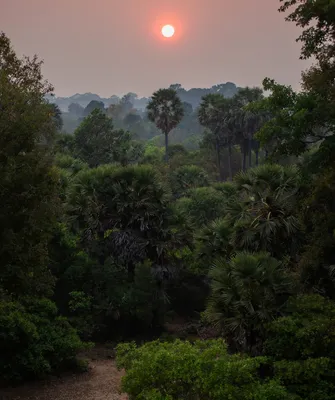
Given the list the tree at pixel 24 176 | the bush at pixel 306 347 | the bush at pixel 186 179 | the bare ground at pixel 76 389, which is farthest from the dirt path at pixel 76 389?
the bush at pixel 186 179

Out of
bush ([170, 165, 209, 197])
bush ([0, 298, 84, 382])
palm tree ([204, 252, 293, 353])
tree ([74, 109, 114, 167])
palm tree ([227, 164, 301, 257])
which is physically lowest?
bush ([0, 298, 84, 382])

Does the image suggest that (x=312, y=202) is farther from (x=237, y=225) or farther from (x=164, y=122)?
(x=164, y=122)

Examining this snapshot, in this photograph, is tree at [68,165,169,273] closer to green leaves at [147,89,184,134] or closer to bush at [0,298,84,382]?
bush at [0,298,84,382]

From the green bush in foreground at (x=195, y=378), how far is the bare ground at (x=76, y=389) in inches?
209

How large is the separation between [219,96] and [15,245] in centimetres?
4709

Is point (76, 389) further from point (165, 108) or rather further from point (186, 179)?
point (165, 108)

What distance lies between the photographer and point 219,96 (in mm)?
55844

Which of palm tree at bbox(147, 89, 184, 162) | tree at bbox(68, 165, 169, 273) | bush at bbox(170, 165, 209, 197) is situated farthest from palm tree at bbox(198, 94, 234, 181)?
tree at bbox(68, 165, 169, 273)

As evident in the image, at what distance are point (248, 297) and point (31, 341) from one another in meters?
7.22

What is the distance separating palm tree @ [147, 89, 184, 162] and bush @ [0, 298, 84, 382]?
135ft

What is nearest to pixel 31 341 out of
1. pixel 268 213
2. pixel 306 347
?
pixel 306 347

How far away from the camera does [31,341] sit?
47.2ft

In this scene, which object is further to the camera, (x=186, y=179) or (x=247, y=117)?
(x=247, y=117)

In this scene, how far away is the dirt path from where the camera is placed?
1385 centimetres
